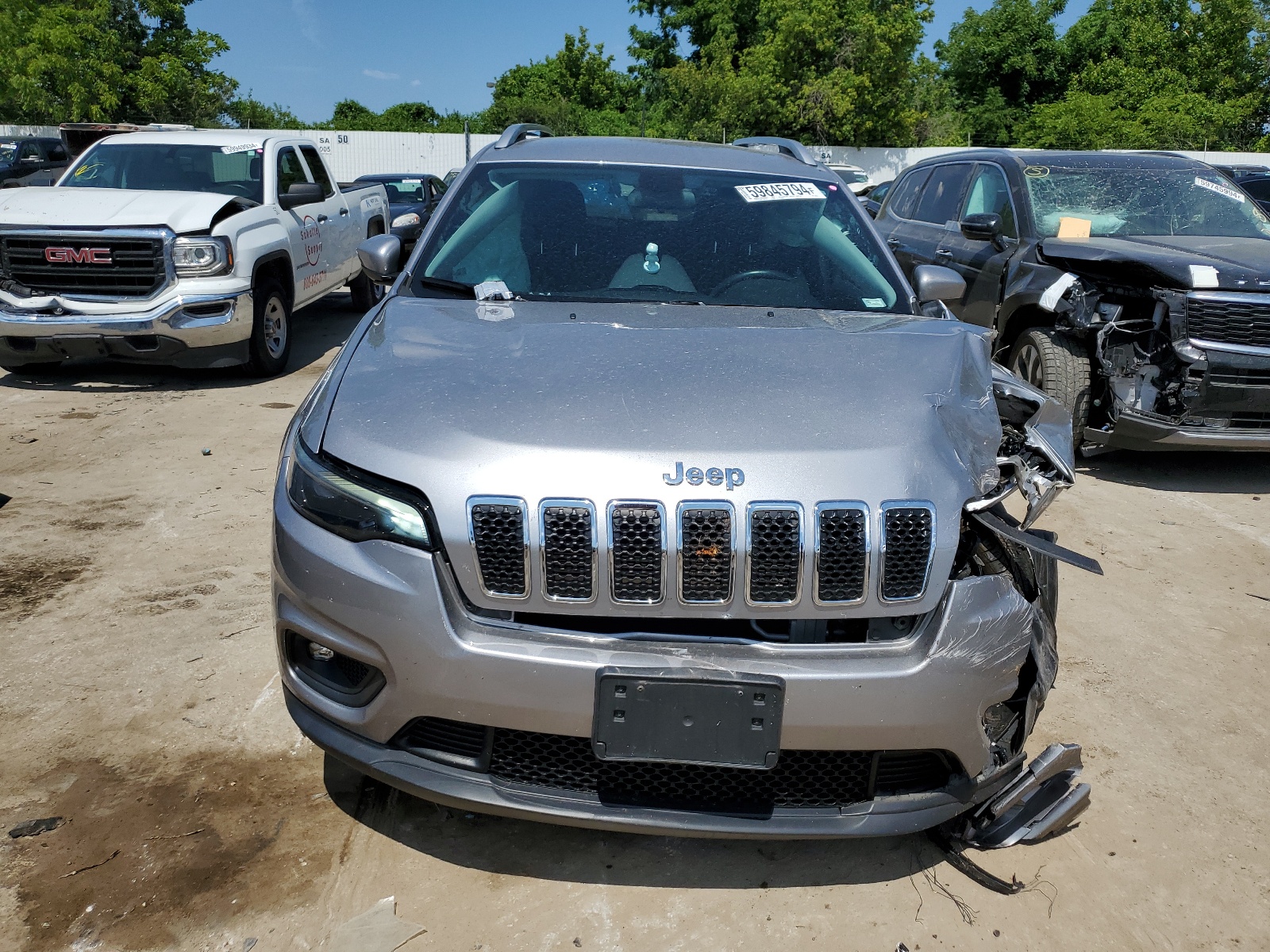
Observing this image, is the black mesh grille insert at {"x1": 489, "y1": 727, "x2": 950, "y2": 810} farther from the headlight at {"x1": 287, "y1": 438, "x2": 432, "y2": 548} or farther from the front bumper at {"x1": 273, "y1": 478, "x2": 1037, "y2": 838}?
the headlight at {"x1": 287, "y1": 438, "x2": 432, "y2": 548}

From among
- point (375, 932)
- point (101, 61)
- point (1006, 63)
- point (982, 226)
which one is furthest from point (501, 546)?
point (1006, 63)

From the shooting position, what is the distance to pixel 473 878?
2.40 m

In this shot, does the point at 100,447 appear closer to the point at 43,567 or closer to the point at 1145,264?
the point at 43,567

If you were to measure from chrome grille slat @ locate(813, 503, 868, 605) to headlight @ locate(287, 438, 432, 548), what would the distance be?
2.65ft

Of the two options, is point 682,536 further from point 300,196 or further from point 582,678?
point 300,196

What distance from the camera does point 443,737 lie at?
218cm

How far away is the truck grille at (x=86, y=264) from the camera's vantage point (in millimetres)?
6906

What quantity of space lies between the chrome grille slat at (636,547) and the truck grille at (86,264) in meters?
6.08

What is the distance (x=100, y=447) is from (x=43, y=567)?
1.99m

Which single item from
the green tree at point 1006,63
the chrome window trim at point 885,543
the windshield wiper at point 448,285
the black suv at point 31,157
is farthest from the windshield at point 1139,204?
the green tree at point 1006,63

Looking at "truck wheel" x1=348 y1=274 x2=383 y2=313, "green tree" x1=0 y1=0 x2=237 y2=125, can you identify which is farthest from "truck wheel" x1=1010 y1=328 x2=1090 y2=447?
"green tree" x1=0 y1=0 x2=237 y2=125

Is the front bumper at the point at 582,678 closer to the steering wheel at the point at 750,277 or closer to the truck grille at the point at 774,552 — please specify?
the truck grille at the point at 774,552

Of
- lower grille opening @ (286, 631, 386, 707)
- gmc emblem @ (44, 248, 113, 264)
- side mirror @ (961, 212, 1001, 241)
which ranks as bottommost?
lower grille opening @ (286, 631, 386, 707)

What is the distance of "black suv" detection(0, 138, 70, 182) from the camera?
1758cm
